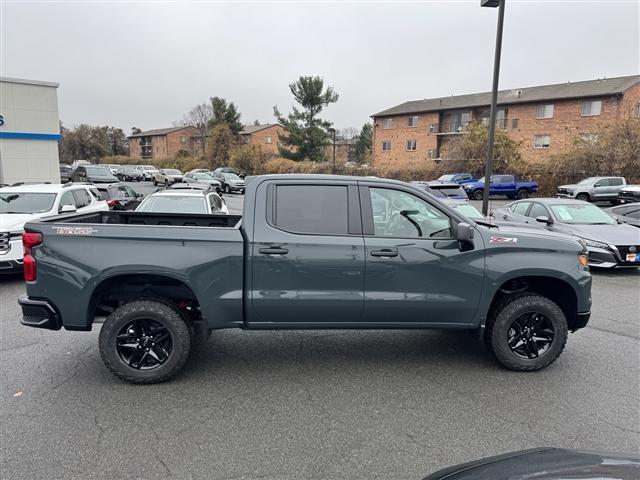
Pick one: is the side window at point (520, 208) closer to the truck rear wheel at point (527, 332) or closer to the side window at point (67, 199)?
the truck rear wheel at point (527, 332)

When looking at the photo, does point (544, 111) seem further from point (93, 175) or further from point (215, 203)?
point (215, 203)

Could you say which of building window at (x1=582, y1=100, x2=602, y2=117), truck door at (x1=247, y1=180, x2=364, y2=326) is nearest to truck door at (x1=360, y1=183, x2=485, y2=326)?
truck door at (x1=247, y1=180, x2=364, y2=326)

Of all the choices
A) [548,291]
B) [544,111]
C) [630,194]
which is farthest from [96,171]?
[544,111]

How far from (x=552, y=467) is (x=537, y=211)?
32.4 ft

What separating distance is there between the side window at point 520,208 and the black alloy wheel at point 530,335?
755 cm

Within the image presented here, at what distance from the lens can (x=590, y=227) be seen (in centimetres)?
935

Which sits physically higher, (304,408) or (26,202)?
(26,202)

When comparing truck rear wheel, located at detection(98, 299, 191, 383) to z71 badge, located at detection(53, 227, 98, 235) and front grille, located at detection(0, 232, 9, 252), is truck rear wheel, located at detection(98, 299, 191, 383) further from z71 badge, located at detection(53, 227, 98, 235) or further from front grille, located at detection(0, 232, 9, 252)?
front grille, located at detection(0, 232, 9, 252)

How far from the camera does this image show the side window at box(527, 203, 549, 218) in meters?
10.3

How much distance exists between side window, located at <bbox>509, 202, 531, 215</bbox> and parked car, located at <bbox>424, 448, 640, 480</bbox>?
33.0ft

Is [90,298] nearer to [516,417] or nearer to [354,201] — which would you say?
[354,201]

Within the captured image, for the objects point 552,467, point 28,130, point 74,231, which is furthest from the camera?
point 28,130

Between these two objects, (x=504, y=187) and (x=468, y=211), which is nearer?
(x=468, y=211)

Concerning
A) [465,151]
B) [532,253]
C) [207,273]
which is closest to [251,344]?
[207,273]
